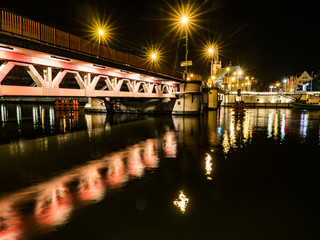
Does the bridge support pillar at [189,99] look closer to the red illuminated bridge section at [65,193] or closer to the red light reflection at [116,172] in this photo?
the red illuminated bridge section at [65,193]

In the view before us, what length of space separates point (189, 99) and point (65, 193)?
108ft

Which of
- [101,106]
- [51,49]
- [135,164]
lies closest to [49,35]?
[51,49]

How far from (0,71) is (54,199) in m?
8.35

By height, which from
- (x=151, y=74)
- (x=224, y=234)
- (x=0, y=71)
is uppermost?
(x=151, y=74)

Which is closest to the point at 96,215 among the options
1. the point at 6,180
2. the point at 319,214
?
the point at 6,180

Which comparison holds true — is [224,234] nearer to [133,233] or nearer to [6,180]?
[133,233]

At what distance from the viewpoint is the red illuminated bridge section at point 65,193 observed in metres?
4.66

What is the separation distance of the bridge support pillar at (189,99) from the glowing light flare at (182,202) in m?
31.5

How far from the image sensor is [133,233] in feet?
14.3

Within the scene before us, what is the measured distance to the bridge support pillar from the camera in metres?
36.7

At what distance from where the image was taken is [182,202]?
5.70m

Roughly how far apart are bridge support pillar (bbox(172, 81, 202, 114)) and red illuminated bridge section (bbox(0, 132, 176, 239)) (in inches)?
1098

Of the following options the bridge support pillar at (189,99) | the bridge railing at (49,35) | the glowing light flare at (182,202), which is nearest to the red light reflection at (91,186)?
the glowing light flare at (182,202)

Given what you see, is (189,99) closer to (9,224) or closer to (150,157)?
(150,157)
